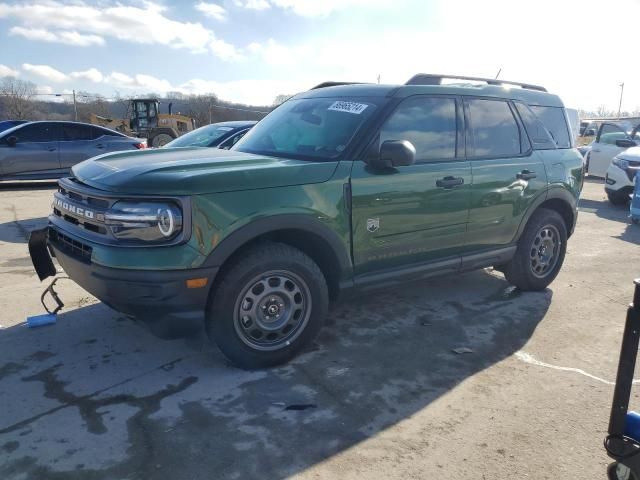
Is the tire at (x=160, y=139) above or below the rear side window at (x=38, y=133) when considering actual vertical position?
below

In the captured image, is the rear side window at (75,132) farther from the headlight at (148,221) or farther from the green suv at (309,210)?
the headlight at (148,221)

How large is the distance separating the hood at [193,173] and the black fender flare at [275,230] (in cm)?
22

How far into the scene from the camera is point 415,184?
3963 millimetres

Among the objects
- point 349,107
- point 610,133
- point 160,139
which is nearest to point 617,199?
point 610,133

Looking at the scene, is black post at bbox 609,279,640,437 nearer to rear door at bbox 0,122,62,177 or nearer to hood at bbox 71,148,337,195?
hood at bbox 71,148,337,195

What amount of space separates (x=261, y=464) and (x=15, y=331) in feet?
8.22

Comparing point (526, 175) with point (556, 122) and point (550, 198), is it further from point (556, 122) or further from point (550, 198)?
point (556, 122)

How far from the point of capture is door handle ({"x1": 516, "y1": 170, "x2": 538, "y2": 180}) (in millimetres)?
4715

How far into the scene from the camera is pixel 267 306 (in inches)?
137

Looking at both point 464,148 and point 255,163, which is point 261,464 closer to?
point 255,163

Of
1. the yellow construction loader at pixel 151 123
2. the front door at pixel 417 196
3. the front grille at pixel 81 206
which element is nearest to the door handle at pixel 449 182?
the front door at pixel 417 196

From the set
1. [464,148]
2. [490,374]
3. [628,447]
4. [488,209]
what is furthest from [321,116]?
[628,447]

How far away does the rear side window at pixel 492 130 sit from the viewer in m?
4.48

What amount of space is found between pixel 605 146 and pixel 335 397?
1315cm
